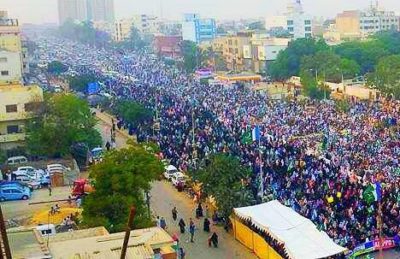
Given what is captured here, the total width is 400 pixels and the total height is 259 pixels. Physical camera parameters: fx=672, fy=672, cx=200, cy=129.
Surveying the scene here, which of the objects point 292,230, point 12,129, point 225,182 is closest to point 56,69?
point 12,129

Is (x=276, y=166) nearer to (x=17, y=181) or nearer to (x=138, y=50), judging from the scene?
(x=17, y=181)

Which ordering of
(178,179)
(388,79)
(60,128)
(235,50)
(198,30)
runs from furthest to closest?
(198,30)
(235,50)
(388,79)
(60,128)
(178,179)

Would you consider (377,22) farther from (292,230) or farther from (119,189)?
(292,230)

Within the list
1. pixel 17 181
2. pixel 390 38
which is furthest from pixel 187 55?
pixel 17 181

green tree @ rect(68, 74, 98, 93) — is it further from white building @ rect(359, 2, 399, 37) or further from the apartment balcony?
white building @ rect(359, 2, 399, 37)

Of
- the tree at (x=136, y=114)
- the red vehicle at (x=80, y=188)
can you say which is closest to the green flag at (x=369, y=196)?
the red vehicle at (x=80, y=188)

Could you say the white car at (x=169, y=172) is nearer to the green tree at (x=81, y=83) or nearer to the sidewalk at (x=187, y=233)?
the sidewalk at (x=187, y=233)

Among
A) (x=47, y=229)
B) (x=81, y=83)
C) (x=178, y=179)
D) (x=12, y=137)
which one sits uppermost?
(x=81, y=83)
